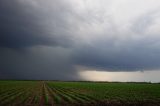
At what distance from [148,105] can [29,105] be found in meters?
15.3

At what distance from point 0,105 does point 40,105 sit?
16.5 feet

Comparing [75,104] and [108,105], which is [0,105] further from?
[108,105]

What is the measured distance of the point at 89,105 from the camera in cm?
2731

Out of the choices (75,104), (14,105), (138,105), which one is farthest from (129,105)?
(14,105)

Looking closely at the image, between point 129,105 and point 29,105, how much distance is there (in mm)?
12808

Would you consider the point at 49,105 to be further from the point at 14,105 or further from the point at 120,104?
the point at 120,104

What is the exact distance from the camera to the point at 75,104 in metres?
28.4

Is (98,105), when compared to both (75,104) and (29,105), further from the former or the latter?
(29,105)

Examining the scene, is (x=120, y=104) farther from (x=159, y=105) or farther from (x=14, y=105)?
(x=14, y=105)

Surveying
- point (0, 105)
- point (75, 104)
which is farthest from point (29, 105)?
point (75, 104)

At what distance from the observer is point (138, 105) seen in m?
27.7

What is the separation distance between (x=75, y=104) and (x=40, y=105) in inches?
181

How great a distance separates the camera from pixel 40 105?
27188 mm

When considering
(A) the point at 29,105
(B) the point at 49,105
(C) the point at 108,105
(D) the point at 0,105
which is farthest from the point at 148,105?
(D) the point at 0,105
